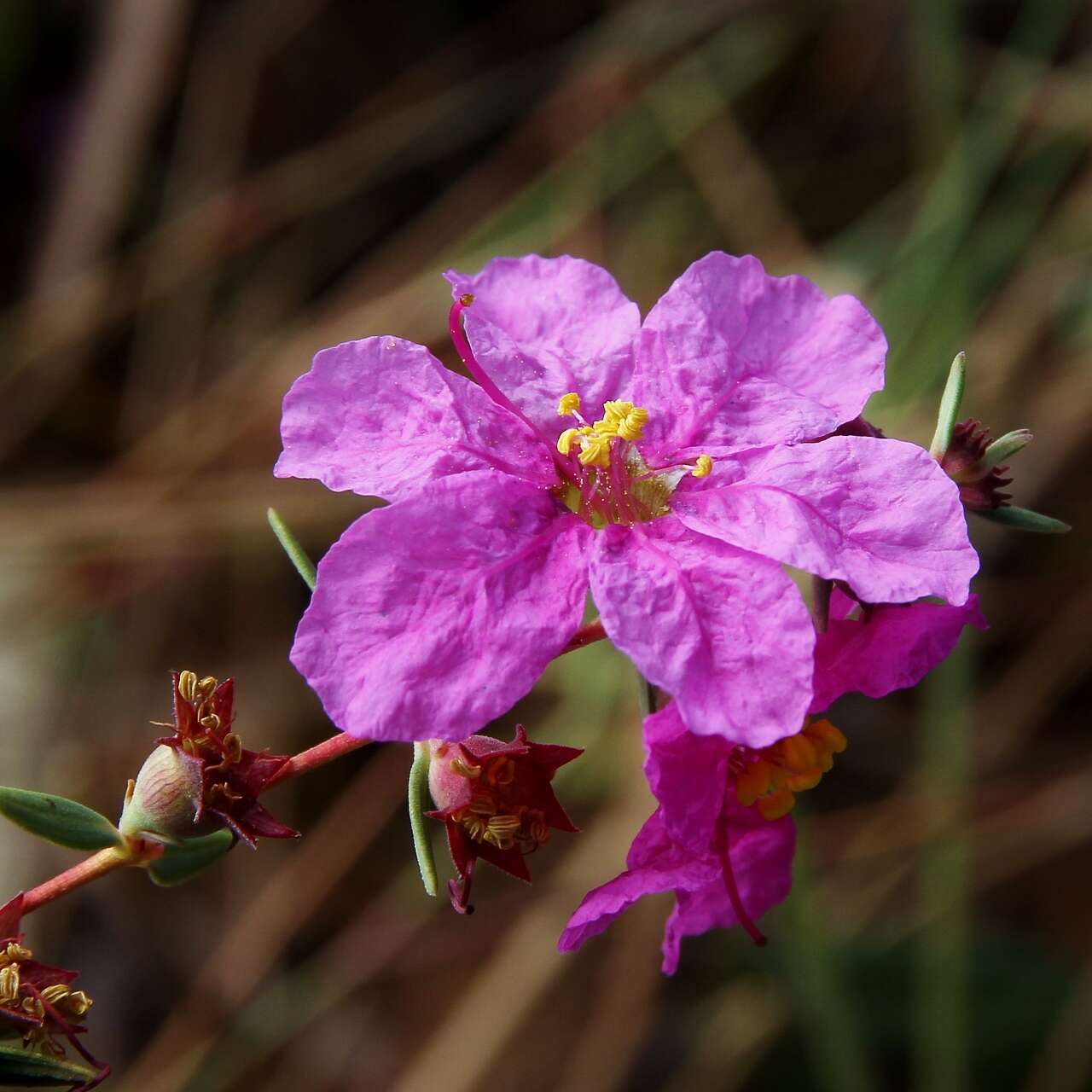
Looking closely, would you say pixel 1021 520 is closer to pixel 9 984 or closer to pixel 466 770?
pixel 466 770

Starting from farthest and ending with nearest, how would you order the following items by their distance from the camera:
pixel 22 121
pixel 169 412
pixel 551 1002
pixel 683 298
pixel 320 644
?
pixel 22 121
pixel 169 412
pixel 551 1002
pixel 683 298
pixel 320 644

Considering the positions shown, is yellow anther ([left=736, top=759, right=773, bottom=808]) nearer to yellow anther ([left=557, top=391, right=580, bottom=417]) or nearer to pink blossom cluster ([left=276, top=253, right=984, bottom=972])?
pink blossom cluster ([left=276, top=253, right=984, bottom=972])

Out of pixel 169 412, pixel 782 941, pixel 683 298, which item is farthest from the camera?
pixel 169 412

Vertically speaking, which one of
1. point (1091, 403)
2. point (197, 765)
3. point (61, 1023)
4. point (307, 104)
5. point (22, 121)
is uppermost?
point (22, 121)

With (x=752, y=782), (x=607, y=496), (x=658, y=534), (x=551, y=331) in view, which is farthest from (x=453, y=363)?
(x=752, y=782)

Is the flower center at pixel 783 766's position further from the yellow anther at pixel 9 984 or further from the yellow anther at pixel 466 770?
the yellow anther at pixel 9 984

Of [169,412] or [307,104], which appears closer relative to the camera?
[169,412]

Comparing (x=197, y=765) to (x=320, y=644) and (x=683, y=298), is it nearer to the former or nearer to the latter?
(x=320, y=644)

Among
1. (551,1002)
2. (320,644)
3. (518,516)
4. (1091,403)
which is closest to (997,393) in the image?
(1091,403)
